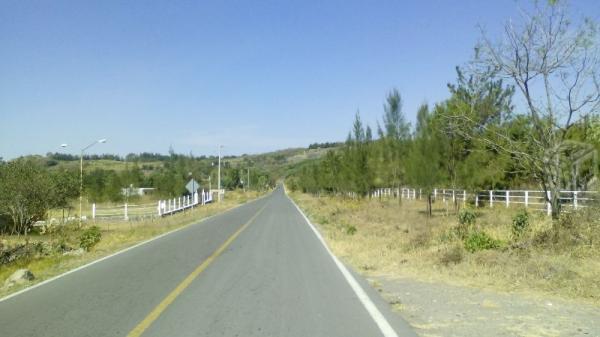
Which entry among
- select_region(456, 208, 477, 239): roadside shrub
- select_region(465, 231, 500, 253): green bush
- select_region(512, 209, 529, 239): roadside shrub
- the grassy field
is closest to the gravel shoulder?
the grassy field

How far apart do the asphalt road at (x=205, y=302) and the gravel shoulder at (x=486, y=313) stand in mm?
398

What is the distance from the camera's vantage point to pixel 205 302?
29.2ft

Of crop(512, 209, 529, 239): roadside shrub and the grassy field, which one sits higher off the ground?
crop(512, 209, 529, 239): roadside shrub

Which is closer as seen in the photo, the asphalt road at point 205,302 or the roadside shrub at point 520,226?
the asphalt road at point 205,302

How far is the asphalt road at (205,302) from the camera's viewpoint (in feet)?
23.6

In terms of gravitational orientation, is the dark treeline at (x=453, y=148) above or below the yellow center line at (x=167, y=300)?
above

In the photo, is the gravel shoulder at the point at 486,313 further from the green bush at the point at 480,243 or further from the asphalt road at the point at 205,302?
the green bush at the point at 480,243

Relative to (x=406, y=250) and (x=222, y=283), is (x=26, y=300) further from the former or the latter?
(x=406, y=250)

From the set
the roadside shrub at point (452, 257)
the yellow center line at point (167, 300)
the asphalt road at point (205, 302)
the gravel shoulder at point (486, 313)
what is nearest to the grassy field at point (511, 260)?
the roadside shrub at point (452, 257)

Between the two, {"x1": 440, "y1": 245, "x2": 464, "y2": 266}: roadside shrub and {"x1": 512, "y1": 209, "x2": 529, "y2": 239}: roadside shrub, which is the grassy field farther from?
{"x1": 512, "y1": 209, "x2": 529, "y2": 239}: roadside shrub

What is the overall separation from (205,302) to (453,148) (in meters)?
25.6

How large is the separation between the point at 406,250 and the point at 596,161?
1423 centimetres

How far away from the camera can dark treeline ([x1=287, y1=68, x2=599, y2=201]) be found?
18.0 metres

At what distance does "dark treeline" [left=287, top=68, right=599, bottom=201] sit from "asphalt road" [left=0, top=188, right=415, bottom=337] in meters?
6.76
